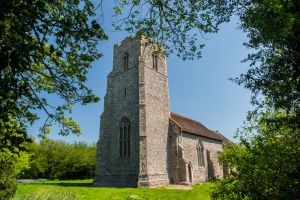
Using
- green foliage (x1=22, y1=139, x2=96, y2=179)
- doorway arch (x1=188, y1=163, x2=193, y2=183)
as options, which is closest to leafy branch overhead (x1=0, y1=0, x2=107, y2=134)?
doorway arch (x1=188, y1=163, x2=193, y2=183)

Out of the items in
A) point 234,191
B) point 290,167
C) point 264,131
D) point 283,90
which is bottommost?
Answer: point 234,191

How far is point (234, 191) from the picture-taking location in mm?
5480

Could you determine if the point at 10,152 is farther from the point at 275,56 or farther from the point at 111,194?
the point at 111,194

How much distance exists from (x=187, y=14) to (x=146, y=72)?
19.0 metres

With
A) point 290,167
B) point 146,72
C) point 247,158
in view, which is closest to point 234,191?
point 247,158

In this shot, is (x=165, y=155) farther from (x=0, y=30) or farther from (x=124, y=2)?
(x=0, y=30)

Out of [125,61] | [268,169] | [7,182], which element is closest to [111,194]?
[7,182]

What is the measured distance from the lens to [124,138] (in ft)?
80.2

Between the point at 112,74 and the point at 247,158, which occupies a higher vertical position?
the point at 112,74

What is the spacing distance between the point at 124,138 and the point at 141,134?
2.81m

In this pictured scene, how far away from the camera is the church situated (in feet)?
74.0

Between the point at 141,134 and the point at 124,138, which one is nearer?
the point at 141,134

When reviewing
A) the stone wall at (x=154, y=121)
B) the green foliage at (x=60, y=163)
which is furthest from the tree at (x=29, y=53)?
the green foliage at (x=60, y=163)

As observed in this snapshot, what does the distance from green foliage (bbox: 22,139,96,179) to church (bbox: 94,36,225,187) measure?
43.7 ft
